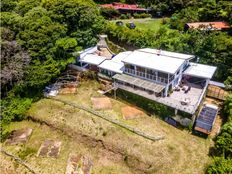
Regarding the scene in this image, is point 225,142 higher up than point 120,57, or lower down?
lower down

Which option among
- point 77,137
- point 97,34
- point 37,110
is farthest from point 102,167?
point 97,34

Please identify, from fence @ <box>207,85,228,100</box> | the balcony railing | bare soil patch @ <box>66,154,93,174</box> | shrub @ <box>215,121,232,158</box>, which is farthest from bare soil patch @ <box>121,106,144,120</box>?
fence @ <box>207,85,228,100</box>

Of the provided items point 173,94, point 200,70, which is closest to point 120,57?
point 173,94

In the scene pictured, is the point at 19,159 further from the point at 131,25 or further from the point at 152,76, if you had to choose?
the point at 131,25

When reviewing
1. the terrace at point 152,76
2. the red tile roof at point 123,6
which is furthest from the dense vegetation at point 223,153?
the red tile roof at point 123,6

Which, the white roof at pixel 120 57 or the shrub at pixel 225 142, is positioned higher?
the white roof at pixel 120 57

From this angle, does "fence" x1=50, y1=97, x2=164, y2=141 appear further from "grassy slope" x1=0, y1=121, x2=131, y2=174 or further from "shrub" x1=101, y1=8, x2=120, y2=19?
"shrub" x1=101, y1=8, x2=120, y2=19

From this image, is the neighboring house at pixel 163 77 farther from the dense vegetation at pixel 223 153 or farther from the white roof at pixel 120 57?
the dense vegetation at pixel 223 153
